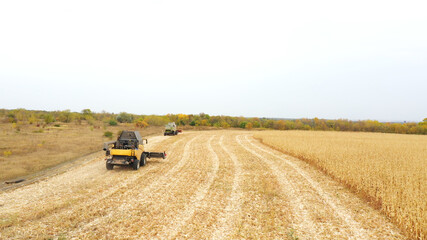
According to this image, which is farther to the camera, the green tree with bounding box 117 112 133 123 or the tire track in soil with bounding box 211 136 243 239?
the green tree with bounding box 117 112 133 123

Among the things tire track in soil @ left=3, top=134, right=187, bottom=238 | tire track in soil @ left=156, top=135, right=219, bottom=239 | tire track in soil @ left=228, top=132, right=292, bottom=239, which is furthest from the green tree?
tire track in soil @ left=228, top=132, right=292, bottom=239

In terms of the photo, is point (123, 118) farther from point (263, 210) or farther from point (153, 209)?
point (263, 210)

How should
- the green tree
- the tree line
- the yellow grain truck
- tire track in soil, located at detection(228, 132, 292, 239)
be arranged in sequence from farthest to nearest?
the green tree → the tree line → the yellow grain truck → tire track in soil, located at detection(228, 132, 292, 239)

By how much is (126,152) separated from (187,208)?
628 centimetres

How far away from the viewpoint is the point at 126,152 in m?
12.5

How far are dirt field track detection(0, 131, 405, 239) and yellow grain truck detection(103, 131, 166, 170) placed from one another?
591 mm

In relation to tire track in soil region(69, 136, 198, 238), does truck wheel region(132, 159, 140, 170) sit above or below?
above

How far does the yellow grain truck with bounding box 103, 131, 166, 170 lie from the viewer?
12.5 m

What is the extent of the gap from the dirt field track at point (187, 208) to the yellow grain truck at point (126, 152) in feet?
1.94

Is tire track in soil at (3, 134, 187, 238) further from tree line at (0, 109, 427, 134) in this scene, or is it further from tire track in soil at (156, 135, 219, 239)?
tree line at (0, 109, 427, 134)

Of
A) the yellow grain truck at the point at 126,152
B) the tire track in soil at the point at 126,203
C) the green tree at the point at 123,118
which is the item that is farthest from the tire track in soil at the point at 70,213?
the green tree at the point at 123,118

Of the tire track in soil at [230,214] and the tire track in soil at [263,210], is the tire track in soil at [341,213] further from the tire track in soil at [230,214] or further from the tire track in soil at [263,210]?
the tire track in soil at [230,214]

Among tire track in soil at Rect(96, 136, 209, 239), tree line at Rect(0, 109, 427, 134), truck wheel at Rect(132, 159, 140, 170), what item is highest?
tree line at Rect(0, 109, 427, 134)

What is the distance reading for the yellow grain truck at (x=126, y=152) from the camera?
12507mm
